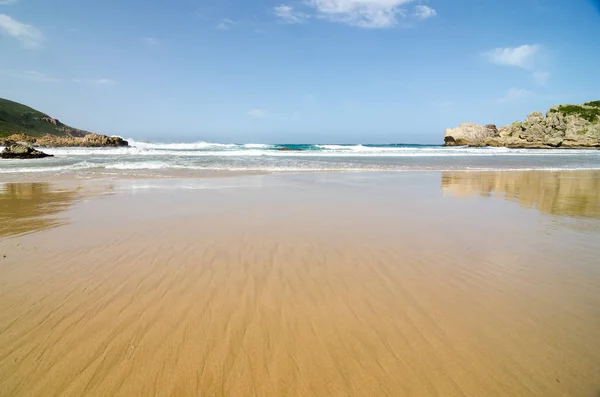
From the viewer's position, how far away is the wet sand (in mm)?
2383

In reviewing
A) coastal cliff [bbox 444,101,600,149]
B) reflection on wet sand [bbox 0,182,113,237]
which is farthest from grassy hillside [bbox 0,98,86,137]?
coastal cliff [bbox 444,101,600,149]

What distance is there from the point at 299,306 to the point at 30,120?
109176 millimetres

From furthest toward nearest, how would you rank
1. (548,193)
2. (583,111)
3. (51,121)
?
(51,121) < (583,111) < (548,193)

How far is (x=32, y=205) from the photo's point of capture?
334 inches

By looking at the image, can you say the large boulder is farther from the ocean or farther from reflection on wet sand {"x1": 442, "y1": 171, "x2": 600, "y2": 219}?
reflection on wet sand {"x1": 442, "y1": 171, "x2": 600, "y2": 219}

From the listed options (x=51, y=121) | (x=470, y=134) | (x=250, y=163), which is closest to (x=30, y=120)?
(x=51, y=121)

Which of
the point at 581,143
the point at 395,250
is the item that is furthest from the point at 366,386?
the point at 581,143

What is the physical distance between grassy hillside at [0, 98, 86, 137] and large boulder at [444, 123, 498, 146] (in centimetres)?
9920

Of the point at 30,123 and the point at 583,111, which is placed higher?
the point at 583,111

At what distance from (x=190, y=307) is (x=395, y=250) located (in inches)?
125

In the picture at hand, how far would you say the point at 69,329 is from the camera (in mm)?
2953

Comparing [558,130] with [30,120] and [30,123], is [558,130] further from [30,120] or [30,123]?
[30,120]

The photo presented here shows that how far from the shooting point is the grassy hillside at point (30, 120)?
78425mm

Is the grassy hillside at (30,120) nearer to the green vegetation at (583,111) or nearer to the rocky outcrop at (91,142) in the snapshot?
the rocky outcrop at (91,142)
